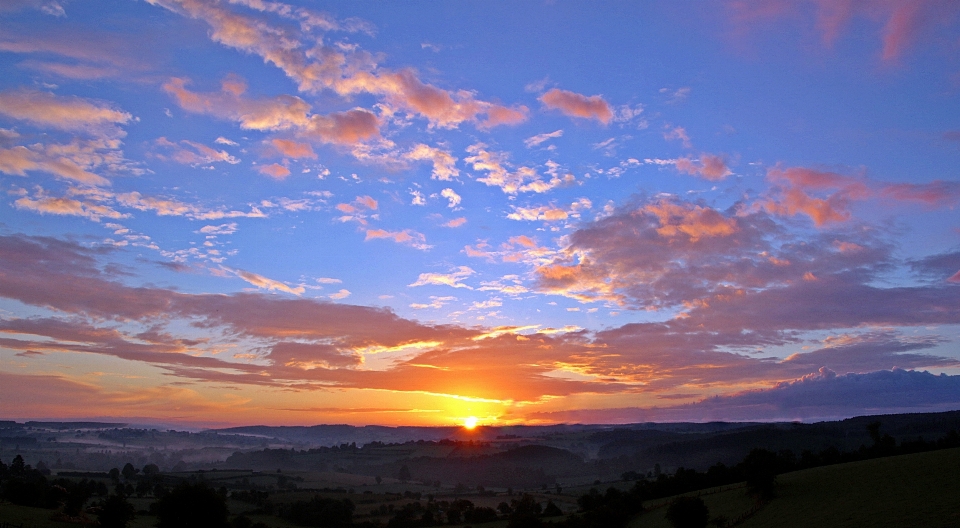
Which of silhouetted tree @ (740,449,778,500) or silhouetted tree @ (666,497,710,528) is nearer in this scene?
silhouetted tree @ (666,497,710,528)

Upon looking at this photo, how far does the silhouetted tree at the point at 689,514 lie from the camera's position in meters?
68.6

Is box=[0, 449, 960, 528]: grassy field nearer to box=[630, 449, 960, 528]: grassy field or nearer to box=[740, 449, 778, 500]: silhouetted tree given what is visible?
box=[630, 449, 960, 528]: grassy field

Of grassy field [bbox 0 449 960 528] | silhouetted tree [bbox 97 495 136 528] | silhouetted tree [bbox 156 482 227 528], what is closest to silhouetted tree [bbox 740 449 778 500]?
grassy field [bbox 0 449 960 528]

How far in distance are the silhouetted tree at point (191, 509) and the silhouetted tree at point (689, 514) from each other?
59420 mm

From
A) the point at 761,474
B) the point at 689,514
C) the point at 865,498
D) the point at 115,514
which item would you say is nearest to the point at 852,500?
the point at 865,498

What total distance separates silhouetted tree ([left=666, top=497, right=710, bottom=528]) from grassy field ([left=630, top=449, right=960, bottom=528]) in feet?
11.4

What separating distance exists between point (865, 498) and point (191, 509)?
263ft

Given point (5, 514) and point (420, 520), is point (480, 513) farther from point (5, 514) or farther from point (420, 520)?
point (5, 514)

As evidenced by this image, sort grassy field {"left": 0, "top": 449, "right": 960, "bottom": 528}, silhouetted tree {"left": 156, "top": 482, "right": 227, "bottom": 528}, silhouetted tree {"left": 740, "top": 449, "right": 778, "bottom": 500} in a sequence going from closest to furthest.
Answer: grassy field {"left": 0, "top": 449, "right": 960, "bottom": 528}
silhouetted tree {"left": 740, "top": 449, "right": 778, "bottom": 500}
silhouetted tree {"left": 156, "top": 482, "right": 227, "bottom": 528}

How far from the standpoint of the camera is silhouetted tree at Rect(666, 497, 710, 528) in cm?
6862

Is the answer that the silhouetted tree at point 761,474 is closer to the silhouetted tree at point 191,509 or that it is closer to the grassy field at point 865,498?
the grassy field at point 865,498

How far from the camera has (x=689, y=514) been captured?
69.2m

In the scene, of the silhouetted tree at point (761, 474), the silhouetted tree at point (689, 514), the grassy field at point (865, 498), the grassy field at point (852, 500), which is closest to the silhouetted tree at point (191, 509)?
the grassy field at point (852, 500)

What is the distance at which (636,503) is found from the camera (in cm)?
9800
